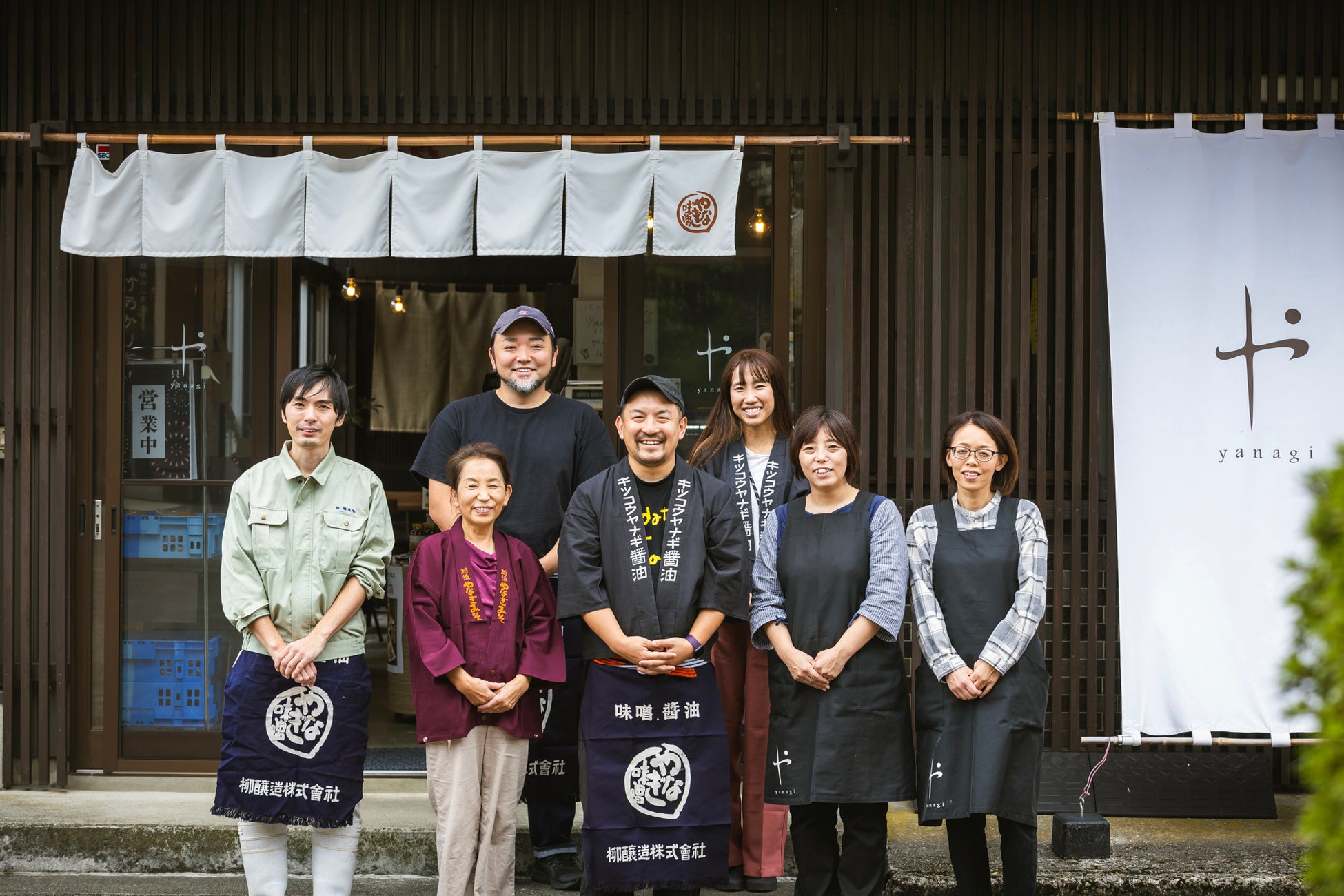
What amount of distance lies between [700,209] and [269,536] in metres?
2.53

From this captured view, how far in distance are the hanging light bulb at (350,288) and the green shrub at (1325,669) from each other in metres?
7.27

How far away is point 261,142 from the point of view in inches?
212

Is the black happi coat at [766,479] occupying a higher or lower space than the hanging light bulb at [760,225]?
lower

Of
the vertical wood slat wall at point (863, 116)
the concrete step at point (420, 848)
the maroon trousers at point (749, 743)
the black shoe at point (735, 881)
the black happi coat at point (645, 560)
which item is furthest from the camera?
the vertical wood slat wall at point (863, 116)

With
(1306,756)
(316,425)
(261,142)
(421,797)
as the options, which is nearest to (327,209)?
(261,142)

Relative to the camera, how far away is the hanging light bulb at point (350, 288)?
827 centimetres

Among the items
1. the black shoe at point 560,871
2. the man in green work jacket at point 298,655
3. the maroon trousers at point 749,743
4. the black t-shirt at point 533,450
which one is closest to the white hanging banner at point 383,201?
the black t-shirt at point 533,450

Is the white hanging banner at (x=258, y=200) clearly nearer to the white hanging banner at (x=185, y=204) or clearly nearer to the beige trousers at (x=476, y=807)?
the white hanging banner at (x=185, y=204)

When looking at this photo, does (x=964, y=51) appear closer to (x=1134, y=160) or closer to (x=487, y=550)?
(x=1134, y=160)

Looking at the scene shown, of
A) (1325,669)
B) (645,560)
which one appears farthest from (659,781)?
(1325,669)

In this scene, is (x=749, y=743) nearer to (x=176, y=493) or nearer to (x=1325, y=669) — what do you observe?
(x=1325, y=669)

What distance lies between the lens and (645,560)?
4215 mm

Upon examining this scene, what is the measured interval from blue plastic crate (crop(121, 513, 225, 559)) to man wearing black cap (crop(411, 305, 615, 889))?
1961 mm

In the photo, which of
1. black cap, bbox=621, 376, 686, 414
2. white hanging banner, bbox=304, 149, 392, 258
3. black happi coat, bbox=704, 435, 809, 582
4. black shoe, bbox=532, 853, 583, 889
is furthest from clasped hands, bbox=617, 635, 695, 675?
white hanging banner, bbox=304, 149, 392, 258
